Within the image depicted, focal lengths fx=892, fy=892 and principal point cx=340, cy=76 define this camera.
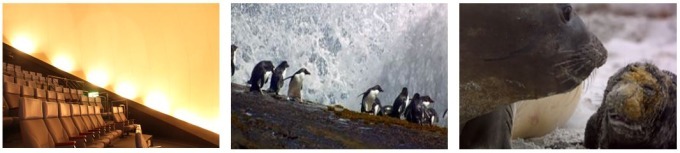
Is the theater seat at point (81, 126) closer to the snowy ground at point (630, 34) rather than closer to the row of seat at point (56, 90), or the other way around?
the row of seat at point (56, 90)

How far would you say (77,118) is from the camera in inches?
183

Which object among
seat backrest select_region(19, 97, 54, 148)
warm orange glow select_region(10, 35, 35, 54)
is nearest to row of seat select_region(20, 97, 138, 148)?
seat backrest select_region(19, 97, 54, 148)

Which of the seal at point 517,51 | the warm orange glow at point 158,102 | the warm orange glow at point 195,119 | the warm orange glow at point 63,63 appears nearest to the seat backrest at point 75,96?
the warm orange glow at point 63,63

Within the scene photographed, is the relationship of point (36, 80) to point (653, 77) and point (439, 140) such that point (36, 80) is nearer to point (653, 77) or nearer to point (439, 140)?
point (439, 140)

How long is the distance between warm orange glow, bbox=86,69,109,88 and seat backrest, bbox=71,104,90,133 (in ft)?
0.59

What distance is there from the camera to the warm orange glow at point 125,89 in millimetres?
4797

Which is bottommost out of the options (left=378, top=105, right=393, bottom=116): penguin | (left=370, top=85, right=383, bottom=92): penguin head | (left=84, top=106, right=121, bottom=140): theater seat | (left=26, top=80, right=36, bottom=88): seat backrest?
(left=84, top=106, right=121, bottom=140): theater seat

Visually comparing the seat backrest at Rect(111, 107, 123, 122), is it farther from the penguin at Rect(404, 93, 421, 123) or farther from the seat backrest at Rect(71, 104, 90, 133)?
the penguin at Rect(404, 93, 421, 123)

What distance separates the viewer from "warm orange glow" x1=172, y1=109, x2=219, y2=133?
4.87 metres

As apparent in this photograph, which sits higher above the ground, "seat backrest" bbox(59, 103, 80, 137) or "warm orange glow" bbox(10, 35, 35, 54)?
"warm orange glow" bbox(10, 35, 35, 54)

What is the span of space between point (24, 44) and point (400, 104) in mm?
2017

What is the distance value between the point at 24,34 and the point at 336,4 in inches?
65.2

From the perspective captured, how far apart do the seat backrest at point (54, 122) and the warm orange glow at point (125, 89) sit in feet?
1.32

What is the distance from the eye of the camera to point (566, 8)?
15.6 ft
